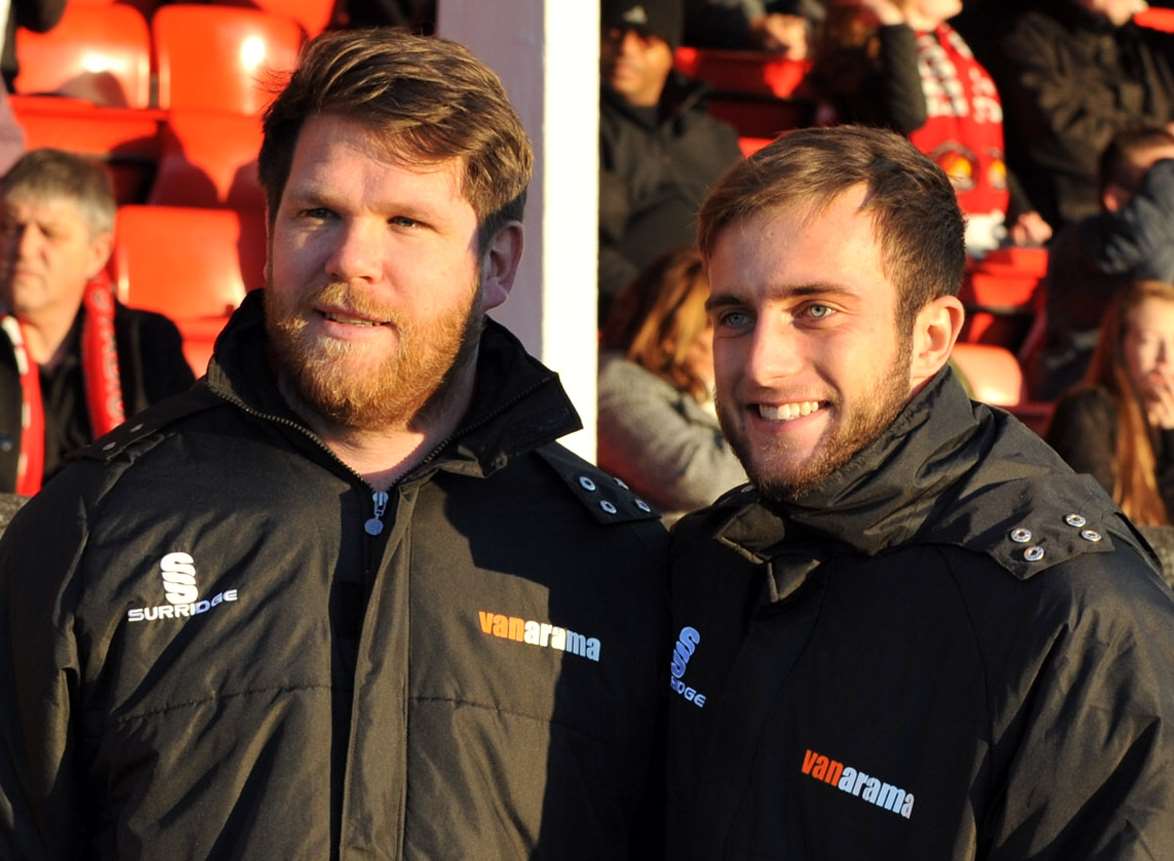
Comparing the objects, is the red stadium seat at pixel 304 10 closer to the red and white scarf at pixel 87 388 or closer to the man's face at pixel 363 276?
the red and white scarf at pixel 87 388

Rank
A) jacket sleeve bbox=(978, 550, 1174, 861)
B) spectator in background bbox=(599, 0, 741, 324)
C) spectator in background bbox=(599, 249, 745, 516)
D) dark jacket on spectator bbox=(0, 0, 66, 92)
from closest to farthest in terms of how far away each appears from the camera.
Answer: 1. jacket sleeve bbox=(978, 550, 1174, 861)
2. spectator in background bbox=(599, 249, 745, 516)
3. dark jacket on spectator bbox=(0, 0, 66, 92)
4. spectator in background bbox=(599, 0, 741, 324)

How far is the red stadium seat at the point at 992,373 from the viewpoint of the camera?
261 inches

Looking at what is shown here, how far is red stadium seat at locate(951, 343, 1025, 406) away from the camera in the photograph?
21.7ft

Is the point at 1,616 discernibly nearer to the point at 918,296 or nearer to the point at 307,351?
the point at 307,351

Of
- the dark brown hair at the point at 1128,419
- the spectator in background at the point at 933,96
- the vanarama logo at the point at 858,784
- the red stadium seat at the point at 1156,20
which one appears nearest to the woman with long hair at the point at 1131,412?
the dark brown hair at the point at 1128,419

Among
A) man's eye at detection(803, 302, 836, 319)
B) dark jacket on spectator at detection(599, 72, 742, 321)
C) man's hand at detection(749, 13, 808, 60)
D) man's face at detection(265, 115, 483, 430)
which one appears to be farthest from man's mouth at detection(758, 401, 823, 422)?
man's hand at detection(749, 13, 808, 60)

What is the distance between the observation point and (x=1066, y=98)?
307 inches

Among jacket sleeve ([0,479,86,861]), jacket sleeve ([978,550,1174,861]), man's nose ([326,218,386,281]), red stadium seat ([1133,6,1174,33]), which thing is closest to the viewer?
jacket sleeve ([978,550,1174,861])

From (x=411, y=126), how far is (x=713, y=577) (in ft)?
2.27

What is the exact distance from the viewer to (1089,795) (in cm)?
201

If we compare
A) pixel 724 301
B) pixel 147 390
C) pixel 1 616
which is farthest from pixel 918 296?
pixel 147 390

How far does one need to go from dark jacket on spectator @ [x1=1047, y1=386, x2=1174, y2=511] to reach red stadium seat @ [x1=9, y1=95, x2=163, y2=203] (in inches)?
117

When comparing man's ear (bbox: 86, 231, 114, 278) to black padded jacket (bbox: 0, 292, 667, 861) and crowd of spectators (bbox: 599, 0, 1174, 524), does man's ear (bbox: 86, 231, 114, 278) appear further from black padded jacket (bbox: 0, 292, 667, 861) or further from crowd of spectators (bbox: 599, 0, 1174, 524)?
black padded jacket (bbox: 0, 292, 667, 861)

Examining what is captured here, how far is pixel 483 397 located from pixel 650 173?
11.7 feet
